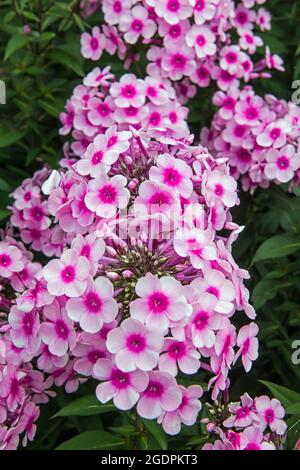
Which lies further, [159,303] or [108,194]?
[108,194]

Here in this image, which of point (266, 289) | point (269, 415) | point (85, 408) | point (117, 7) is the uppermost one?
point (117, 7)

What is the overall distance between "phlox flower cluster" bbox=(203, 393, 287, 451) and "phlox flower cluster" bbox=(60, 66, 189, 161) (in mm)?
1303

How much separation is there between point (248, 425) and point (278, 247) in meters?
1.08

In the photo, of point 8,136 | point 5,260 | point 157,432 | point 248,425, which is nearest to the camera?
point 248,425

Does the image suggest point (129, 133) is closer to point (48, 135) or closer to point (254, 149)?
point (254, 149)

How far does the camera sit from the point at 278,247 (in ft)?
10.8

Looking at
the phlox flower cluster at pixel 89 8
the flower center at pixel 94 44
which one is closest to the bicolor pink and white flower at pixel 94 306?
the flower center at pixel 94 44

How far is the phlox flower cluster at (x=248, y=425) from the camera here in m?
2.34

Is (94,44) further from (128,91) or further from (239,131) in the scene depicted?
(239,131)

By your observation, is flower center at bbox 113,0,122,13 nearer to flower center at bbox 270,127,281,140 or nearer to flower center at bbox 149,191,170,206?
flower center at bbox 270,127,281,140

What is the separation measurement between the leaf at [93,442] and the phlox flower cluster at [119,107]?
135cm

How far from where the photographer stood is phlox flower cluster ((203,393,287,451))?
2.34 metres

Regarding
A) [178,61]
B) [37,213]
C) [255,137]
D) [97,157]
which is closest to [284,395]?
[97,157]

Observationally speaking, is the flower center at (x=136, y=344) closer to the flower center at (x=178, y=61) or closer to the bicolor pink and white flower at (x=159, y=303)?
the bicolor pink and white flower at (x=159, y=303)
